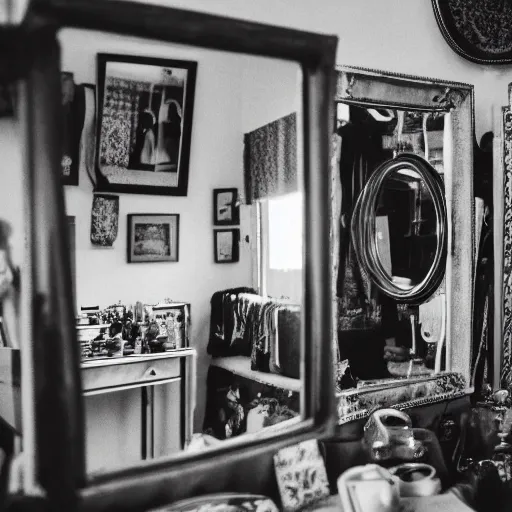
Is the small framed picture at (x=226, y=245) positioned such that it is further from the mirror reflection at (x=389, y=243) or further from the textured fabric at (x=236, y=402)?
the mirror reflection at (x=389, y=243)

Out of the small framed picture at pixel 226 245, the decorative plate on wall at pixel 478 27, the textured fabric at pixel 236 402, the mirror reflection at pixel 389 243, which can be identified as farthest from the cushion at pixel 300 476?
the decorative plate on wall at pixel 478 27

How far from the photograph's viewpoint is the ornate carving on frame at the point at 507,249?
1875 millimetres

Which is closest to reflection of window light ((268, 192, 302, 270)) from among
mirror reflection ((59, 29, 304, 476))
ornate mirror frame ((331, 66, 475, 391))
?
mirror reflection ((59, 29, 304, 476))

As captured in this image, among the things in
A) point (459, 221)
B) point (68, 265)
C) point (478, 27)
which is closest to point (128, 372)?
point (68, 265)

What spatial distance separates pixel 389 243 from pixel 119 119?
0.89 meters

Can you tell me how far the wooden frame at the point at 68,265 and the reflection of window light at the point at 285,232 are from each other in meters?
0.09

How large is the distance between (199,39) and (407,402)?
1.21m

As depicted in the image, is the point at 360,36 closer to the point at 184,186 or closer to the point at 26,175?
the point at 184,186

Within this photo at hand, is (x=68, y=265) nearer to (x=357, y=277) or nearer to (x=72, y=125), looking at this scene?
(x=72, y=125)

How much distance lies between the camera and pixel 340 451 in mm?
1477

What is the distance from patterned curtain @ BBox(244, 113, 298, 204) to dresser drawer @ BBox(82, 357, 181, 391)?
1.33 ft

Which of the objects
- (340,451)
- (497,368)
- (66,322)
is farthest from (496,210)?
(66,322)

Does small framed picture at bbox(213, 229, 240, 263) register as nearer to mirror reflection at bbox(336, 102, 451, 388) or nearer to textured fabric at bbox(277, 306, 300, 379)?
textured fabric at bbox(277, 306, 300, 379)

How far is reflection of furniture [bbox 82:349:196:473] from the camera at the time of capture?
1.06 meters
